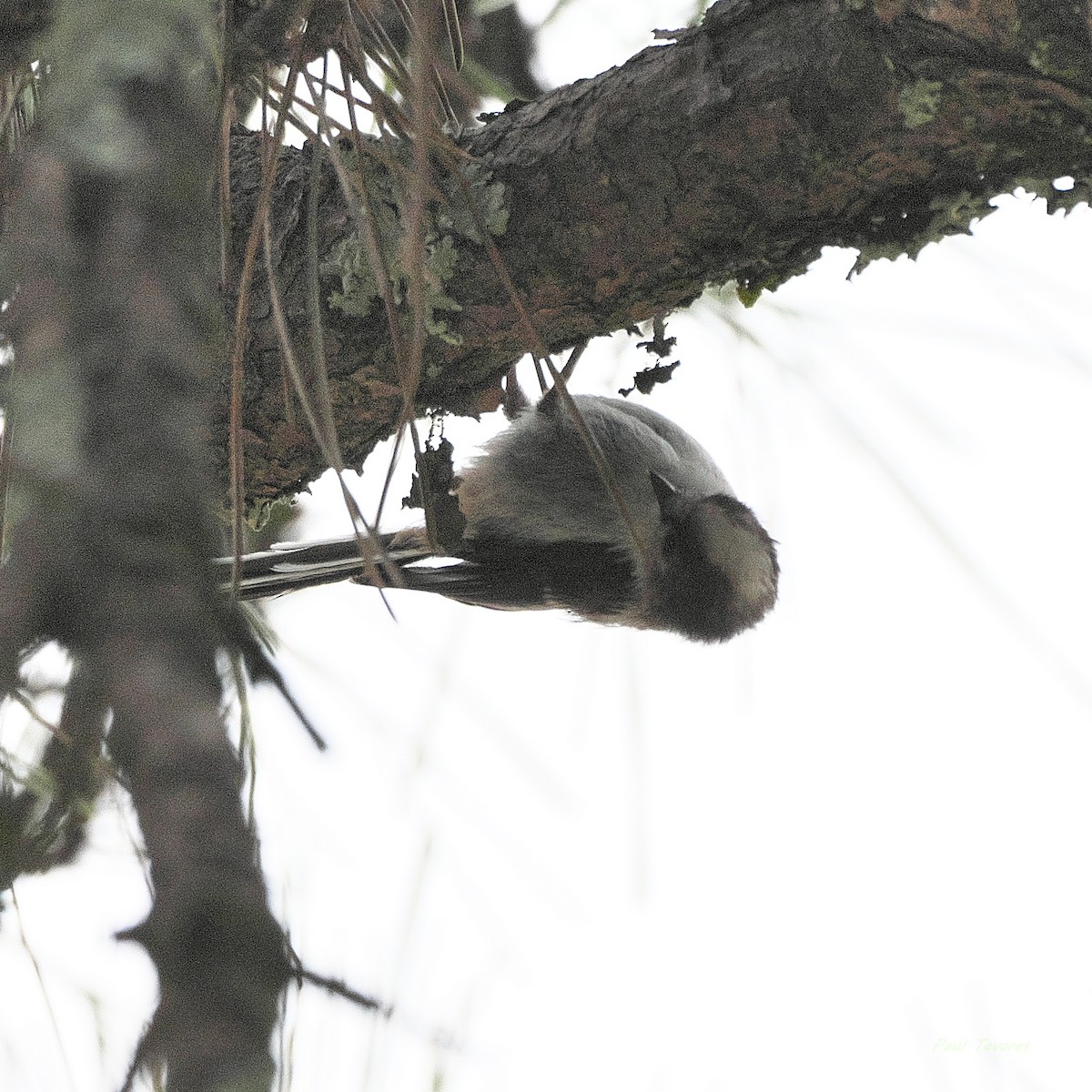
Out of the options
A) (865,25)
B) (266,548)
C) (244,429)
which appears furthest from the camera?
(266,548)

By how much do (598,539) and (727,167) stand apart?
0.99m

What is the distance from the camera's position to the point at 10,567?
308 mm

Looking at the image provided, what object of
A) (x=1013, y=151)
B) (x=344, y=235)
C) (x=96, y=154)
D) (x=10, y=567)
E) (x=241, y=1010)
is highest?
(x=344, y=235)

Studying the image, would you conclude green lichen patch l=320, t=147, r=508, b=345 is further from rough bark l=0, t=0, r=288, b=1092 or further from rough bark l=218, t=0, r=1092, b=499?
rough bark l=0, t=0, r=288, b=1092

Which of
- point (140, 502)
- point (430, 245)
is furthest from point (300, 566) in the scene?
point (140, 502)

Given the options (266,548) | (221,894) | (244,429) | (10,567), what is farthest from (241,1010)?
(266,548)

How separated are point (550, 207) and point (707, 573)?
0.86m

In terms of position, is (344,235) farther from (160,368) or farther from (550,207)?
(160,368)

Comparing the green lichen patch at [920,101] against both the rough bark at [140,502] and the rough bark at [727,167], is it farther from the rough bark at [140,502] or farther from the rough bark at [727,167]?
the rough bark at [140,502]

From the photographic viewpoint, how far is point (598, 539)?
2047mm

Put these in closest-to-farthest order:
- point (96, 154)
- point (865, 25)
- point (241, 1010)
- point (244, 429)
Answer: point (241, 1010)
point (96, 154)
point (865, 25)
point (244, 429)

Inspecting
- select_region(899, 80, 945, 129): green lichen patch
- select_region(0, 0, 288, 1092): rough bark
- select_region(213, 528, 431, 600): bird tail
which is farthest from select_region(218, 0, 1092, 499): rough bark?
select_region(0, 0, 288, 1092): rough bark

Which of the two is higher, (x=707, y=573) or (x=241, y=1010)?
(x=707, y=573)

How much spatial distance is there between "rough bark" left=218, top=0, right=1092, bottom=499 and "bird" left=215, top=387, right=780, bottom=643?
56 centimetres
